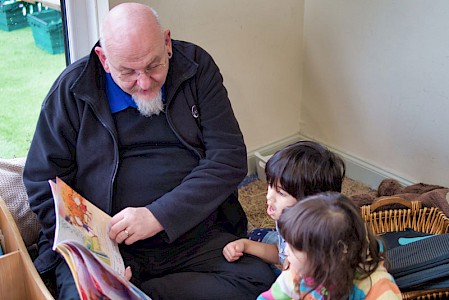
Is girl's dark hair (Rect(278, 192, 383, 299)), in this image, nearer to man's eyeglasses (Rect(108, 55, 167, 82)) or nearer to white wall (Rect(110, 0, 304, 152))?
man's eyeglasses (Rect(108, 55, 167, 82))

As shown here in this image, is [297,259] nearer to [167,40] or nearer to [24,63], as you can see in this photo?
[167,40]

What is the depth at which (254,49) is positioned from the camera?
2307 millimetres

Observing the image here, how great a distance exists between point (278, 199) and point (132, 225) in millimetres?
380

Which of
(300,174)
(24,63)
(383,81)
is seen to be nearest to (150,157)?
(300,174)

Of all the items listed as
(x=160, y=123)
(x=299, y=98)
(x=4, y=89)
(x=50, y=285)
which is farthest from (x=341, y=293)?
(x=299, y=98)

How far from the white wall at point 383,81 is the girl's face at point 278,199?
3.20 ft

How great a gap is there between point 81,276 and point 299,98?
1669 mm

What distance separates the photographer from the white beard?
1.51 meters

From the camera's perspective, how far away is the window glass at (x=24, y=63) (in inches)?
74.7

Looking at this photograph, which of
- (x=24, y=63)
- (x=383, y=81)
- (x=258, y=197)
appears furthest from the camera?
(x=258, y=197)

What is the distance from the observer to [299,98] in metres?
2.61

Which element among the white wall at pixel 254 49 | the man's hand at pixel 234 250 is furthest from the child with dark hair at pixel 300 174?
the white wall at pixel 254 49

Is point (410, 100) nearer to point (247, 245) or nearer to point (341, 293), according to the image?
point (247, 245)

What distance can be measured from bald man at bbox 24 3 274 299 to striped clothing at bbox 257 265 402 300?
0.34 meters
